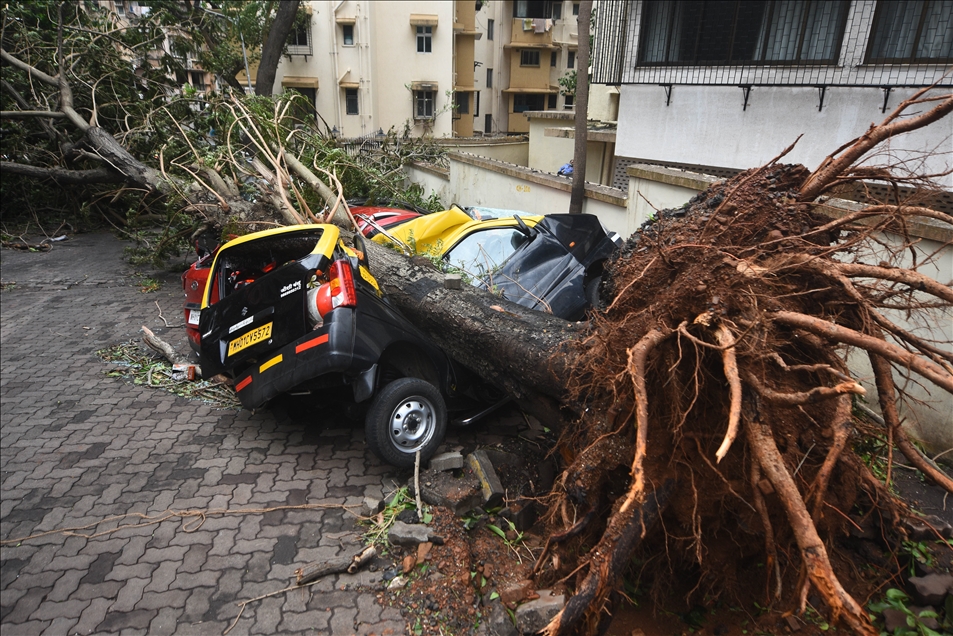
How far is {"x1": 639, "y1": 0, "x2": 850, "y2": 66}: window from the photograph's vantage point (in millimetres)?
7418

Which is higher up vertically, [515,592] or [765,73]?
[765,73]

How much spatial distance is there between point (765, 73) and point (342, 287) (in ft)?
23.3

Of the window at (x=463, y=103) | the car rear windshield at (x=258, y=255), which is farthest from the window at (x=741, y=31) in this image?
the window at (x=463, y=103)

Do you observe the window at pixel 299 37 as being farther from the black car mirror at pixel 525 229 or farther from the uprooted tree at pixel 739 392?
the uprooted tree at pixel 739 392

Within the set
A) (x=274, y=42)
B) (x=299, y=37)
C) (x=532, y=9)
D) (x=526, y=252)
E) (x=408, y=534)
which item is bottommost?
(x=408, y=534)

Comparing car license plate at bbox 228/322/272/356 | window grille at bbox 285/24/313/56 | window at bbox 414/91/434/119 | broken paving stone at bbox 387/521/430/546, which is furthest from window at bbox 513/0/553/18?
broken paving stone at bbox 387/521/430/546

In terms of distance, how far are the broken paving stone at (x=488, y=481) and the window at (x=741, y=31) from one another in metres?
7.26

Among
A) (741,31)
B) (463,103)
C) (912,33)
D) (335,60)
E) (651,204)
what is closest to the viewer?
(651,204)

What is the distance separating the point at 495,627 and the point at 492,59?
3339 cm

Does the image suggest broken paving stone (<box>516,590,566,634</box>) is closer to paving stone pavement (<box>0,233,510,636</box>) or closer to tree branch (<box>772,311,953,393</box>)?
paving stone pavement (<box>0,233,510,636</box>)

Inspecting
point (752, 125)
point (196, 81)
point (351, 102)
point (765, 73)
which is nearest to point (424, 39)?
point (351, 102)

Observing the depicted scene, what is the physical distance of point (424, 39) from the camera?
2406 cm

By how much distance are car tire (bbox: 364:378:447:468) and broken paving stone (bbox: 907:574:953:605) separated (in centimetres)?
277

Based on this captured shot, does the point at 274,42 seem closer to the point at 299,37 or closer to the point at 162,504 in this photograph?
the point at 299,37
